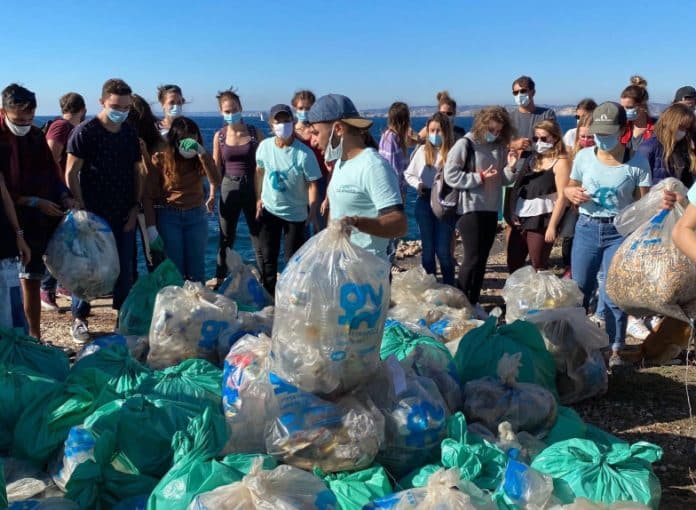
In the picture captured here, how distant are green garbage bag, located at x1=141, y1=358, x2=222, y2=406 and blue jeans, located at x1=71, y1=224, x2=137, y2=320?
2.05m

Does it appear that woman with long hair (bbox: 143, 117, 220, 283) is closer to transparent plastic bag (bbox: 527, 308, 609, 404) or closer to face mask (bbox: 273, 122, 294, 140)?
face mask (bbox: 273, 122, 294, 140)

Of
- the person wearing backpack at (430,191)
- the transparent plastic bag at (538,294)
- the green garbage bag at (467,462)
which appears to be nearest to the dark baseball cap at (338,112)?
the green garbage bag at (467,462)

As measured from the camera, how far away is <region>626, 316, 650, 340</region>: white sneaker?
5391mm

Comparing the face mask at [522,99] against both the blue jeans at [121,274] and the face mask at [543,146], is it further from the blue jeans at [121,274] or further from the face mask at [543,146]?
the blue jeans at [121,274]

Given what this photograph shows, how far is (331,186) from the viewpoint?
11.4 ft

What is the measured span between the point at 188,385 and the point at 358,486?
0.95 metres

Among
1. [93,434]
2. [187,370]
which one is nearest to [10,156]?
[187,370]

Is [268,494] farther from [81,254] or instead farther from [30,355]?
[81,254]

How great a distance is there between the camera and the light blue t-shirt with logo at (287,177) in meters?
5.62

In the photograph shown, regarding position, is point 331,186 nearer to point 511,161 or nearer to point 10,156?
point 10,156

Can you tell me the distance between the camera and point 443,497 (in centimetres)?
225

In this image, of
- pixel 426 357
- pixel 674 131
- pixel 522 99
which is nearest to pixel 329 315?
pixel 426 357

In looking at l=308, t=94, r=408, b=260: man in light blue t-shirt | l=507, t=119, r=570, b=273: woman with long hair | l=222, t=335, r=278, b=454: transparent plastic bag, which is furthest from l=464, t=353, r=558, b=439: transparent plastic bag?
l=507, t=119, r=570, b=273: woman with long hair

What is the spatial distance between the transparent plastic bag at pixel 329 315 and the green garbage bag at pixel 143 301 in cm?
202
